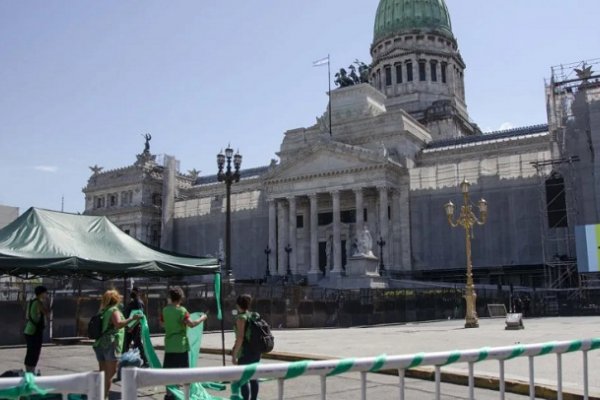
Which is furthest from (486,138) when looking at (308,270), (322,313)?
(322,313)

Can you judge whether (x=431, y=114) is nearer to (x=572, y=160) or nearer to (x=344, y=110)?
(x=344, y=110)

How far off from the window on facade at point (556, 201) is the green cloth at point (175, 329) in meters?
49.2

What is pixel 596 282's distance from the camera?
1791 inches

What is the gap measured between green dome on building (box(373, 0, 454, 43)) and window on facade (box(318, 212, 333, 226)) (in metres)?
33.6

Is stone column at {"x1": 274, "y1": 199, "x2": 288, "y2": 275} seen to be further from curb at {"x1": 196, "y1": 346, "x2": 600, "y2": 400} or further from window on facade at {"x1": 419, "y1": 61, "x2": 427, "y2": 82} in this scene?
curb at {"x1": 196, "y1": 346, "x2": 600, "y2": 400}

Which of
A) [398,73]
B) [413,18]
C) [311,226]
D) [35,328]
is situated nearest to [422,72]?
[398,73]

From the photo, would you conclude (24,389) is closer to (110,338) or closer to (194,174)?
(110,338)

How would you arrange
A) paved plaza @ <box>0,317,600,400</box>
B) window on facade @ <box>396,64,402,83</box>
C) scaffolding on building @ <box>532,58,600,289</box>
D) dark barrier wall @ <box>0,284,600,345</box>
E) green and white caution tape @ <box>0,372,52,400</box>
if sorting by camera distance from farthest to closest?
window on facade @ <box>396,64,402,83</box> < scaffolding on building @ <box>532,58,600,289</box> < dark barrier wall @ <box>0,284,600,345</box> < paved plaza @ <box>0,317,600,400</box> < green and white caution tape @ <box>0,372,52,400</box>

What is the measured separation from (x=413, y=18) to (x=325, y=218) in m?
35.9

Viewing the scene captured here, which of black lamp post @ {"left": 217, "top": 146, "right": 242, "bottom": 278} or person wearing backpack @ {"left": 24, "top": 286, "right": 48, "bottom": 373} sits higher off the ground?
black lamp post @ {"left": 217, "top": 146, "right": 242, "bottom": 278}

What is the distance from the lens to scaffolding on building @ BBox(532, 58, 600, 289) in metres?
51.0

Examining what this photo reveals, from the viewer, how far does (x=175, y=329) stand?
31.4ft

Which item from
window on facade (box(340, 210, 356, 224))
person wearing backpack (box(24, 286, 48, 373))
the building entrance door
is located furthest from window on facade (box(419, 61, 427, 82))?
person wearing backpack (box(24, 286, 48, 373))

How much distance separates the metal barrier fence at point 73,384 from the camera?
12.7ft
